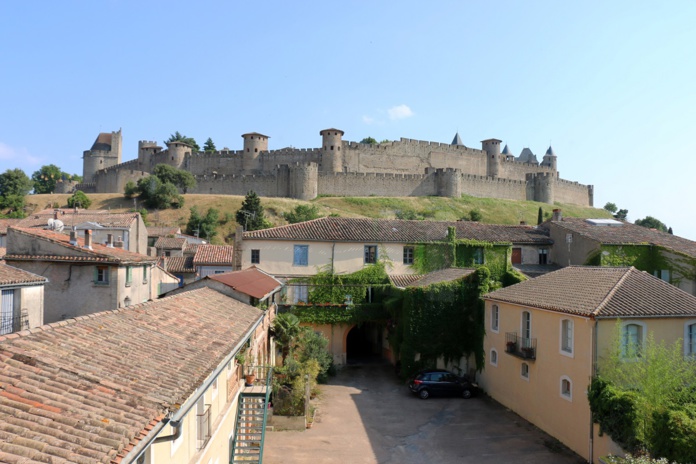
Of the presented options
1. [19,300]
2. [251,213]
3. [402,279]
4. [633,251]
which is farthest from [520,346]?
[251,213]

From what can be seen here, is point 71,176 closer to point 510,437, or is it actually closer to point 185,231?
point 185,231

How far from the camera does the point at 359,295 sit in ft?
106

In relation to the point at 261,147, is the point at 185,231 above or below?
below

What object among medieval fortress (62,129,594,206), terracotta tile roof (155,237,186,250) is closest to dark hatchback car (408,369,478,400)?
terracotta tile roof (155,237,186,250)

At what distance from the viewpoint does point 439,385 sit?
25344 mm

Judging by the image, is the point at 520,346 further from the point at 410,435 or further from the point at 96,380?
the point at 96,380

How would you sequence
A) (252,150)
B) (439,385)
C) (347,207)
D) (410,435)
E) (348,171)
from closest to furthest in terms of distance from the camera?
(410,435)
(439,385)
(347,207)
(348,171)
(252,150)

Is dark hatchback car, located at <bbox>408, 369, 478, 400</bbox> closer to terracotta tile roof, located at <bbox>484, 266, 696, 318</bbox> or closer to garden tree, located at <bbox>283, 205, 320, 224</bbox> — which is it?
terracotta tile roof, located at <bbox>484, 266, 696, 318</bbox>

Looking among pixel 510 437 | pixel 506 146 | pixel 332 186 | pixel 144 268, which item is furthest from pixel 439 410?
pixel 506 146

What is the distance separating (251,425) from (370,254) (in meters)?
18.2

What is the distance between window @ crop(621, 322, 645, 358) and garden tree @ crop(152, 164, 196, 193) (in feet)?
260

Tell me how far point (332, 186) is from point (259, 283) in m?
69.1

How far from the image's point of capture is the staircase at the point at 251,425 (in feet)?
49.1

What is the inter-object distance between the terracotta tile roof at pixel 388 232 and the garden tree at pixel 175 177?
59.0 meters
